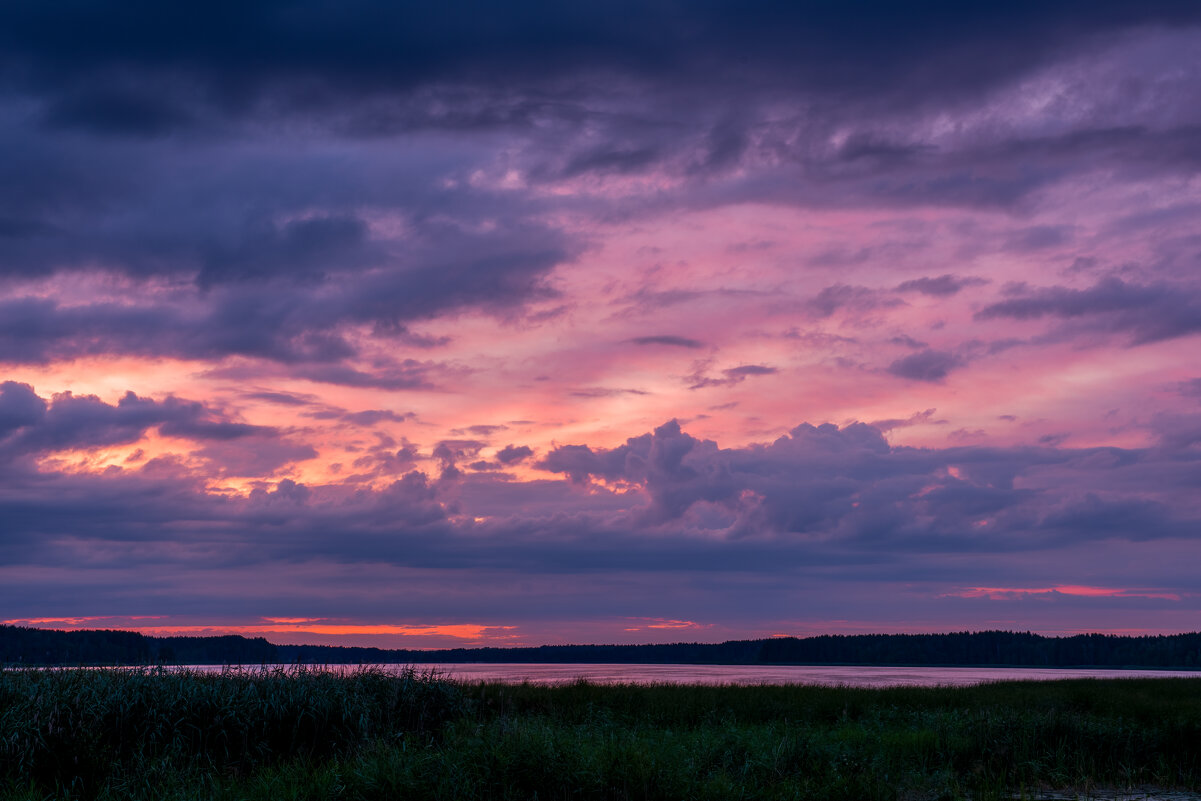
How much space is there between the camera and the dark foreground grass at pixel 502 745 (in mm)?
16688

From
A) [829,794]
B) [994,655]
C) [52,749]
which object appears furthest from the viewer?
[994,655]

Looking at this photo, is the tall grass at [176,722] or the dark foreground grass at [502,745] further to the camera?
the tall grass at [176,722]

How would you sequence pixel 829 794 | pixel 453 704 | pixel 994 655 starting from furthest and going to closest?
pixel 994 655 → pixel 453 704 → pixel 829 794

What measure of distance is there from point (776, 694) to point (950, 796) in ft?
59.1

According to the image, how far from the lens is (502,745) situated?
57.8 ft

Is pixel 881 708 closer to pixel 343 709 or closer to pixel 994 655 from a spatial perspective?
pixel 343 709

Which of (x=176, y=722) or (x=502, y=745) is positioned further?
(x=176, y=722)

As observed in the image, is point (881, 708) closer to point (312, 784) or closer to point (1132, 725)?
point (1132, 725)

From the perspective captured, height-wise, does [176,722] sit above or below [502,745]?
below

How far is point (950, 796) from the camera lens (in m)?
18.5

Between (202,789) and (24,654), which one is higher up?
(24,654)

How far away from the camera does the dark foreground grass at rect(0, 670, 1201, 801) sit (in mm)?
16688

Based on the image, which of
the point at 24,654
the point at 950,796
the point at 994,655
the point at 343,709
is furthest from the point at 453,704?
the point at 994,655

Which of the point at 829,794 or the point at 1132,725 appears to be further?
the point at 1132,725
